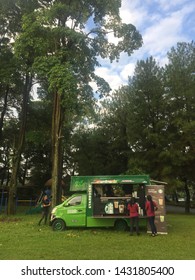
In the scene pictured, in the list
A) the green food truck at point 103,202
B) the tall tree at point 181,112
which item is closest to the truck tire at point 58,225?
the green food truck at point 103,202

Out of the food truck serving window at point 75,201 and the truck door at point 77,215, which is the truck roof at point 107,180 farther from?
the truck door at point 77,215

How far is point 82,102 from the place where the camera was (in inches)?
792

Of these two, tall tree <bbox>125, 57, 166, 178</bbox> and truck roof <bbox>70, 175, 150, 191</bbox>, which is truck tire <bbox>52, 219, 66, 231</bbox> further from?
tall tree <bbox>125, 57, 166, 178</bbox>

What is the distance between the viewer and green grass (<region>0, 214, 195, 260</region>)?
10080mm

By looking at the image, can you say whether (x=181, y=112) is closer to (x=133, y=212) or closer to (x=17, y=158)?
(x=17, y=158)

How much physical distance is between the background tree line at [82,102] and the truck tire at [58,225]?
337cm

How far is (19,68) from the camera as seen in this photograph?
27109mm

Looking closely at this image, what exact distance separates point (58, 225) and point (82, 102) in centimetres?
736

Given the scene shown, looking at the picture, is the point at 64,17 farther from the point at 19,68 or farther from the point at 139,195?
the point at 139,195

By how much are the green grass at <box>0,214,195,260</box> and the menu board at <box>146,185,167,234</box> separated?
0.78 metres

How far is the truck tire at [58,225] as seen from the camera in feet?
54.3

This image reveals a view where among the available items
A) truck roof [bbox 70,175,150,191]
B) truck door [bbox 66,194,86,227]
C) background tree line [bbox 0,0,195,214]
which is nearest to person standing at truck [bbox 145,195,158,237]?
truck roof [bbox 70,175,150,191]

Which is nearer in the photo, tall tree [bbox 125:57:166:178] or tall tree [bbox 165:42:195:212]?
tall tree [bbox 165:42:195:212]

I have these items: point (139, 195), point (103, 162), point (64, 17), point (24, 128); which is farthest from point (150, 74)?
point (139, 195)
